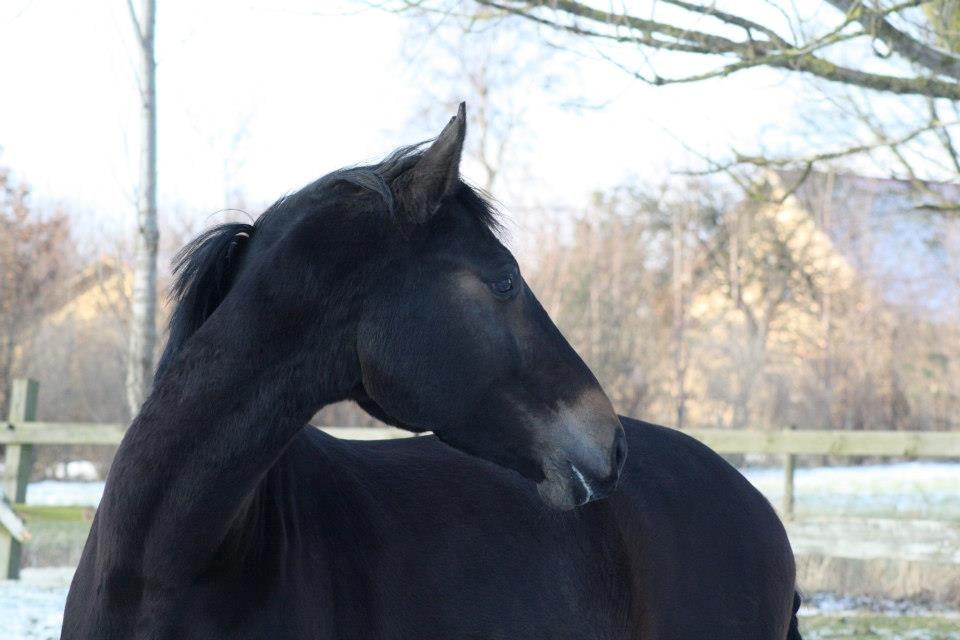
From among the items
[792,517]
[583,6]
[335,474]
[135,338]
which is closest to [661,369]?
[792,517]

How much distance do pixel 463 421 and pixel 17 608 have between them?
18.3 feet

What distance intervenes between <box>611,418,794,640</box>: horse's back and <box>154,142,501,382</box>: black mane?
1.16 m

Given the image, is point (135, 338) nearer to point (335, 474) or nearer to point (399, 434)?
point (399, 434)

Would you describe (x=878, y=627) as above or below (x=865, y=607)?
above

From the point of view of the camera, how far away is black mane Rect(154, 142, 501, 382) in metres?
2.37

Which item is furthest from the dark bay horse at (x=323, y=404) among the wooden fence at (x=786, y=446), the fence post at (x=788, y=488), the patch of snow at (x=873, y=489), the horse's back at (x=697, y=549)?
the patch of snow at (x=873, y=489)

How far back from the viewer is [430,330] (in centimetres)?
227

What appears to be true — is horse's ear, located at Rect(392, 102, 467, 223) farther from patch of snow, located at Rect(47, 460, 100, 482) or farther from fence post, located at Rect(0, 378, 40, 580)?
patch of snow, located at Rect(47, 460, 100, 482)

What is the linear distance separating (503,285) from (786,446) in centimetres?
746

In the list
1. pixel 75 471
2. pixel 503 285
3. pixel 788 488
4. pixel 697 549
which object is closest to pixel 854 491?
pixel 788 488

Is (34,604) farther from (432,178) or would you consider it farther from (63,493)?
(63,493)

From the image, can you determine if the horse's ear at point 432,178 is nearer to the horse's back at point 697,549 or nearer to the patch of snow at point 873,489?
the horse's back at point 697,549

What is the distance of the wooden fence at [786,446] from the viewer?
848 centimetres

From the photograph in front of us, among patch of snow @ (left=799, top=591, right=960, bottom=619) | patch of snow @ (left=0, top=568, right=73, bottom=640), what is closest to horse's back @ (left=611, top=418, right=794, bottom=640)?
patch of snow @ (left=0, top=568, right=73, bottom=640)
